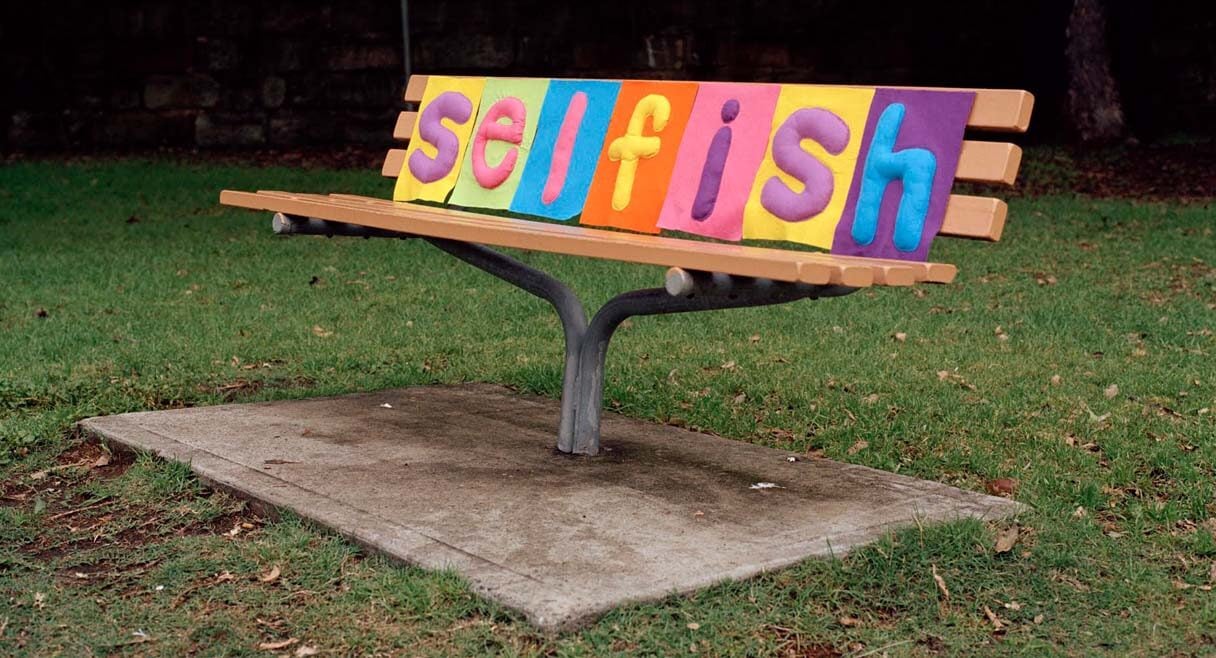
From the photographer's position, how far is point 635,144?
4699 millimetres

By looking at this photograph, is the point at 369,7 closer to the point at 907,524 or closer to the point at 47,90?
the point at 47,90

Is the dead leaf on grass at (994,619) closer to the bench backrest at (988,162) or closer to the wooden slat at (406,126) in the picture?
the bench backrest at (988,162)

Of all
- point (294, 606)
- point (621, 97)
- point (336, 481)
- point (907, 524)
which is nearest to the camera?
point (294, 606)

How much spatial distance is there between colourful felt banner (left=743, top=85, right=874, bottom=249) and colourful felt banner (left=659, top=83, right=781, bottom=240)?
0.05 m

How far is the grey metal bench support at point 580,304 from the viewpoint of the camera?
3.82 m

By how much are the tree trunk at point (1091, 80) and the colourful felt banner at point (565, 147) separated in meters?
10.2

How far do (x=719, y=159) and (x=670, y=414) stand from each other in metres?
1.38

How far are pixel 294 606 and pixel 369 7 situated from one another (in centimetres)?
1245

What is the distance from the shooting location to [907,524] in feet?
13.0

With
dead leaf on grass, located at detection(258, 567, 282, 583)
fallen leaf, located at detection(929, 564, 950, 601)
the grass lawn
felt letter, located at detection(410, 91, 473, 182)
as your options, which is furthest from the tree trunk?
dead leaf on grass, located at detection(258, 567, 282, 583)

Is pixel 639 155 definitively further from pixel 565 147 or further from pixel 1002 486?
pixel 1002 486

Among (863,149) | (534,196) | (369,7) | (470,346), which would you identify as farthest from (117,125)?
(863,149)

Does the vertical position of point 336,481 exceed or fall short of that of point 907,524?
it falls short

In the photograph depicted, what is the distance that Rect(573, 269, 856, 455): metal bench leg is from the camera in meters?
3.75
